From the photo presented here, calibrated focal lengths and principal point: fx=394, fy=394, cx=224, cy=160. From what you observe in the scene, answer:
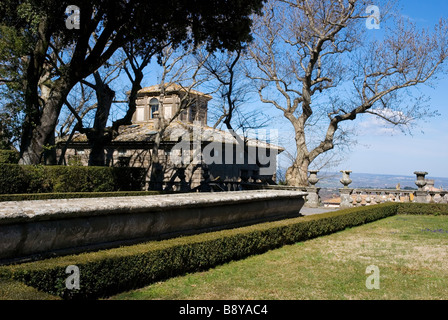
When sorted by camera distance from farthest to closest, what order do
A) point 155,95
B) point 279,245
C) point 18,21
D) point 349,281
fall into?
1. point 155,95
2. point 18,21
3. point 279,245
4. point 349,281

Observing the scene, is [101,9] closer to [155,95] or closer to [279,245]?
[279,245]

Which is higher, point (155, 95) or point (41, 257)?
point (155, 95)

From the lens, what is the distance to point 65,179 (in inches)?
667

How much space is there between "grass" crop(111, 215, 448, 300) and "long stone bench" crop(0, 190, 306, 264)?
1.16 metres

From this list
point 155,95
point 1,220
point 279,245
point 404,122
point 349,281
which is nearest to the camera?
point 1,220

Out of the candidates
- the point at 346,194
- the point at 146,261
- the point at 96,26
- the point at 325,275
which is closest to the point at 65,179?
the point at 96,26

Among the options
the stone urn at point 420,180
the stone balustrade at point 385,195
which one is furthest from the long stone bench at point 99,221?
the stone urn at point 420,180

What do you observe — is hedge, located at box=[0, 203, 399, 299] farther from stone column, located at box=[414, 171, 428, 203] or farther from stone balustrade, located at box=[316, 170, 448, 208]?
→ stone column, located at box=[414, 171, 428, 203]

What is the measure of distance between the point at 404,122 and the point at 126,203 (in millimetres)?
23413

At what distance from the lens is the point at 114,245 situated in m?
6.57

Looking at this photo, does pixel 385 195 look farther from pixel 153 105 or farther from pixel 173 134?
pixel 153 105

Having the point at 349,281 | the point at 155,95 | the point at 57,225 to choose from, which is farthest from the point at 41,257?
the point at 155,95

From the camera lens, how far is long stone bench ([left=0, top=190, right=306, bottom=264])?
5305 mm

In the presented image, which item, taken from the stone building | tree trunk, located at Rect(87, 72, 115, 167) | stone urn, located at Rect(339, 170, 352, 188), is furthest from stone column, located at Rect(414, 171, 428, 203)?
tree trunk, located at Rect(87, 72, 115, 167)
